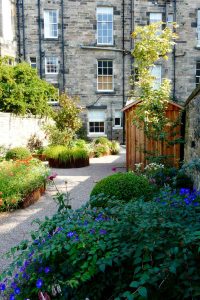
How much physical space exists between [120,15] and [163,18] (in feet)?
11.2

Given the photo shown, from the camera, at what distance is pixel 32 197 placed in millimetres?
8219

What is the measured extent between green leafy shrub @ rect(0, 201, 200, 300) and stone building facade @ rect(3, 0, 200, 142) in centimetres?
2126

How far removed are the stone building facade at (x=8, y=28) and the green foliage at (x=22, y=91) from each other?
4.09 m

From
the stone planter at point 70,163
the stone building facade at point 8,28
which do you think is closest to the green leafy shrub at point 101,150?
the stone planter at point 70,163

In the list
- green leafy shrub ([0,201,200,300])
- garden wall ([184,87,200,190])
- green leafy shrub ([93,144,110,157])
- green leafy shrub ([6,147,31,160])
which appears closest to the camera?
green leafy shrub ([0,201,200,300])

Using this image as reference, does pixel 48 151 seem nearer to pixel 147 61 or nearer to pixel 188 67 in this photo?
pixel 147 61

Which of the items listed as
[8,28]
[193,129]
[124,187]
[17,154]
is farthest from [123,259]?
[8,28]

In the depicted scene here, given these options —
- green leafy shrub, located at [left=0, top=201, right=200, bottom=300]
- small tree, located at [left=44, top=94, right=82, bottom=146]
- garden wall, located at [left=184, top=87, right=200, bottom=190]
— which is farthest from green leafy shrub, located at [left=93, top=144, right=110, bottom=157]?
green leafy shrub, located at [left=0, top=201, right=200, bottom=300]

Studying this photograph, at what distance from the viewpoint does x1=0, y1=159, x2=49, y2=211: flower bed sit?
7.42 metres

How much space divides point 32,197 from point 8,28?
1844cm

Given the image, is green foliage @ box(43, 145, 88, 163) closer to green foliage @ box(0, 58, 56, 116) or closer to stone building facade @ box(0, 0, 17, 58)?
green foliage @ box(0, 58, 56, 116)

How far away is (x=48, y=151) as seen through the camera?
52.9ft

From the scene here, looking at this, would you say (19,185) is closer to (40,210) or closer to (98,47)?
(40,210)

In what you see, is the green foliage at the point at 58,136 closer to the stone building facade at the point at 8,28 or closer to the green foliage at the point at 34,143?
the green foliage at the point at 34,143
